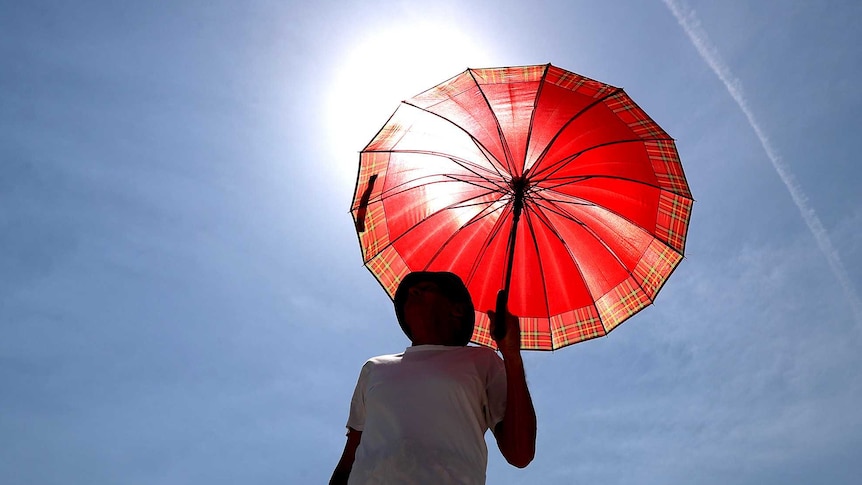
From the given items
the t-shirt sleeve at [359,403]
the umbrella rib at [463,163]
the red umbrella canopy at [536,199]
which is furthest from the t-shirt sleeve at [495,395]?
the umbrella rib at [463,163]

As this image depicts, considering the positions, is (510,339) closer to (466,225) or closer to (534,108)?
(466,225)

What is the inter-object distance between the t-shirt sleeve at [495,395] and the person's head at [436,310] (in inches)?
12.3

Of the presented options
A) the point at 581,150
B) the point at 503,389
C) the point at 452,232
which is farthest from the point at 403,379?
the point at 581,150

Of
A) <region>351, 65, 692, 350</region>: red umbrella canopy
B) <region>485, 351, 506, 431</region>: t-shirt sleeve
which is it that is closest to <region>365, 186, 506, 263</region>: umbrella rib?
<region>351, 65, 692, 350</region>: red umbrella canopy

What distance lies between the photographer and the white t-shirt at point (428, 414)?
277 cm

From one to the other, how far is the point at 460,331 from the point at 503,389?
43cm

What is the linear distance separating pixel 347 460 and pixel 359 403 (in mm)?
300

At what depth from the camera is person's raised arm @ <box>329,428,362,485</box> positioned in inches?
132

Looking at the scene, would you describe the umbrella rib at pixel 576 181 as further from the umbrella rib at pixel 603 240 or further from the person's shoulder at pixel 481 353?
the person's shoulder at pixel 481 353

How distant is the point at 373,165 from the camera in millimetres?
5441

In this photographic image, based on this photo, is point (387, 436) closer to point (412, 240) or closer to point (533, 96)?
point (412, 240)

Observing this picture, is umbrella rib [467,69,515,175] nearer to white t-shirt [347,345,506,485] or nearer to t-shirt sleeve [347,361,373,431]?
white t-shirt [347,345,506,485]

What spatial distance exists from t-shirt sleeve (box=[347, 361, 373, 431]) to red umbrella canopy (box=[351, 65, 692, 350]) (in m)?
1.74

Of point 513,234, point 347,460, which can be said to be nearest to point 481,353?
point 347,460
